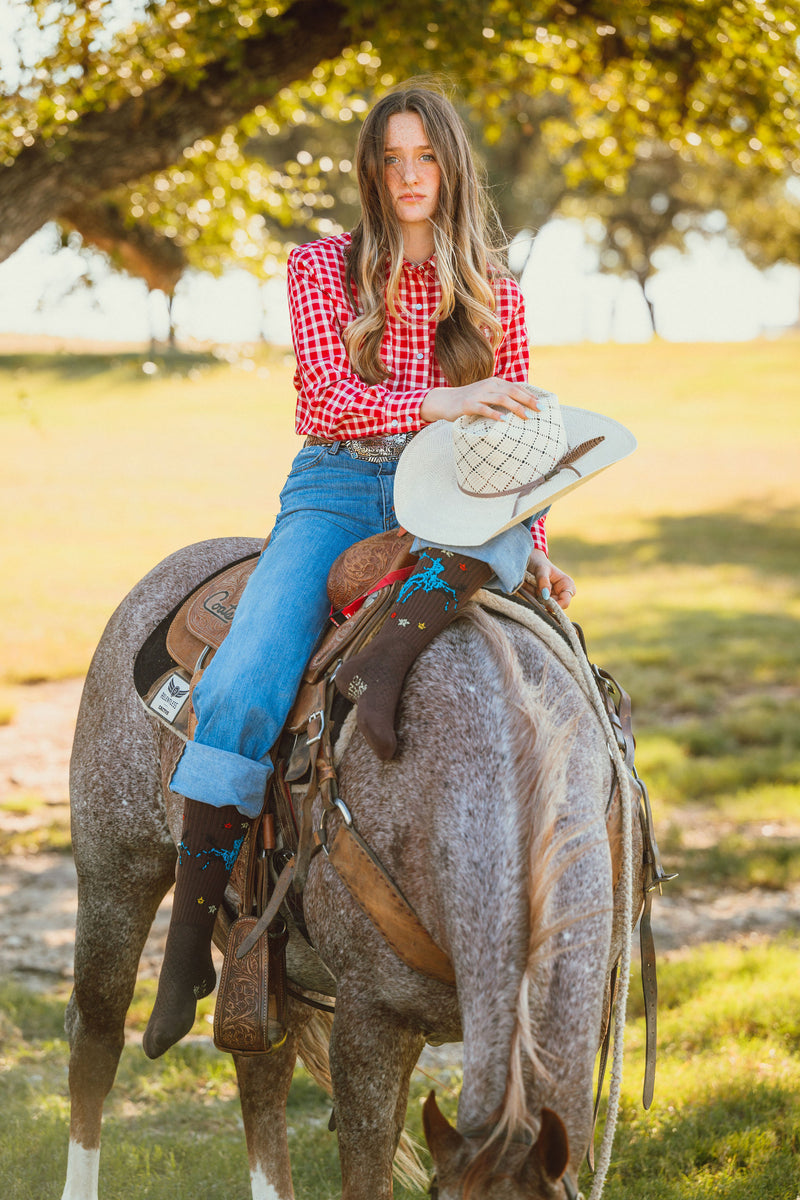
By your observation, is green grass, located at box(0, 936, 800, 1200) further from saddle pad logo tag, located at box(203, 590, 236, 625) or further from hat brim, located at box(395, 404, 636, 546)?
hat brim, located at box(395, 404, 636, 546)

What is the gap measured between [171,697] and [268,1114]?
1297 mm

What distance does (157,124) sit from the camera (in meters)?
6.14

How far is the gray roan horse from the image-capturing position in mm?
1840

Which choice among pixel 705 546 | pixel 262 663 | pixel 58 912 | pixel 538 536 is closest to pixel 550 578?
pixel 538 536

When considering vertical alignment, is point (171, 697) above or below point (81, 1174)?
above

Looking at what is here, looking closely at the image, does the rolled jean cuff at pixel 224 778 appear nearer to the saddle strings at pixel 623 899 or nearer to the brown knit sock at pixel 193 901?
the brown knit sock at pixel 193 901

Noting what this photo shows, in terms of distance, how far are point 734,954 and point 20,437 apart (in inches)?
1149

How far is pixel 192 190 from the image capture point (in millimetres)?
7883

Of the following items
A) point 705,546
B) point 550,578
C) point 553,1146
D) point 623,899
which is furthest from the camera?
point 705,546

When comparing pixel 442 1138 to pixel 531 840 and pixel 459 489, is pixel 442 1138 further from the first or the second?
pixel 459 489

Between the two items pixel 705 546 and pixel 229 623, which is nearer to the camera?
pixel 229 623

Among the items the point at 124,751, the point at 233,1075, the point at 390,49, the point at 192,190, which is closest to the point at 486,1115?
the point at 124,751

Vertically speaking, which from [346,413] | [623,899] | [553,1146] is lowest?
[553,1146]

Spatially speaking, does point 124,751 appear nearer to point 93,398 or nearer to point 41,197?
point 41,197
